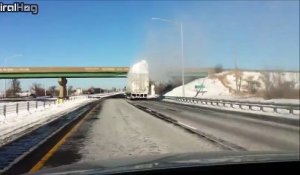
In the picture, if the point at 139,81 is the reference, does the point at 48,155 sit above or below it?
below

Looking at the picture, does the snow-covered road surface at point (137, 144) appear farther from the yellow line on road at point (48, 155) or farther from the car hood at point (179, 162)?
the car hood at point (179, 162)

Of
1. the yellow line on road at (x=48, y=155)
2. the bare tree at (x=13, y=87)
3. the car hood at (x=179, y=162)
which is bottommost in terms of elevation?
the yellow line on road at (x=48, y=155)

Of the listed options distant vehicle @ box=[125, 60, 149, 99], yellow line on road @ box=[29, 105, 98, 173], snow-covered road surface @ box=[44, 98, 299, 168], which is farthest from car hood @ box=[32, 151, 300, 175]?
distant vehicle @ box=[125, 60, 149, 99]

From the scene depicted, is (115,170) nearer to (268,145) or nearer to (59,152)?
(268,145)

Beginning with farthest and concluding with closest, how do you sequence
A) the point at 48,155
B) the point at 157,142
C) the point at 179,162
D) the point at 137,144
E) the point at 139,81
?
the point at 139,81 → the point at 157,142 → the point at 137,144 → the point at 48,155 → the point at 179,162

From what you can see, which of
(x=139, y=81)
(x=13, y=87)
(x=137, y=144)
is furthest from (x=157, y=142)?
(x=139, y=81)

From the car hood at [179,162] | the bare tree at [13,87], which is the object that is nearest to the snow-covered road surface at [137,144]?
the car hood at [179,162]

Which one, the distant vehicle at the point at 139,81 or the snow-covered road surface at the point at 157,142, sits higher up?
the distant vehicle at the point at 139,81

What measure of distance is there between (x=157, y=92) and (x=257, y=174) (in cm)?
9880

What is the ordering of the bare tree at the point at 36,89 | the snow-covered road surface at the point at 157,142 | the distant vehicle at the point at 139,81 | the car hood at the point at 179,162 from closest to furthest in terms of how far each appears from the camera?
the car hood at the point at 179,162 < the snow-covered road surface at the point at 157,142 < the distant vehicle at the point at 139,81 < the bare tree at the point at 36,89

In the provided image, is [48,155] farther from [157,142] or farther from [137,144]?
[157,142]

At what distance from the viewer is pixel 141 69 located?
235 feet

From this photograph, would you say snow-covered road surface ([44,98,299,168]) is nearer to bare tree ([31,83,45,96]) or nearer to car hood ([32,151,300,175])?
car hood ([32,151,300,175])

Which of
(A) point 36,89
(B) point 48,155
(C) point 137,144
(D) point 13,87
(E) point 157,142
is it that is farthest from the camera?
(A) point 36,89
